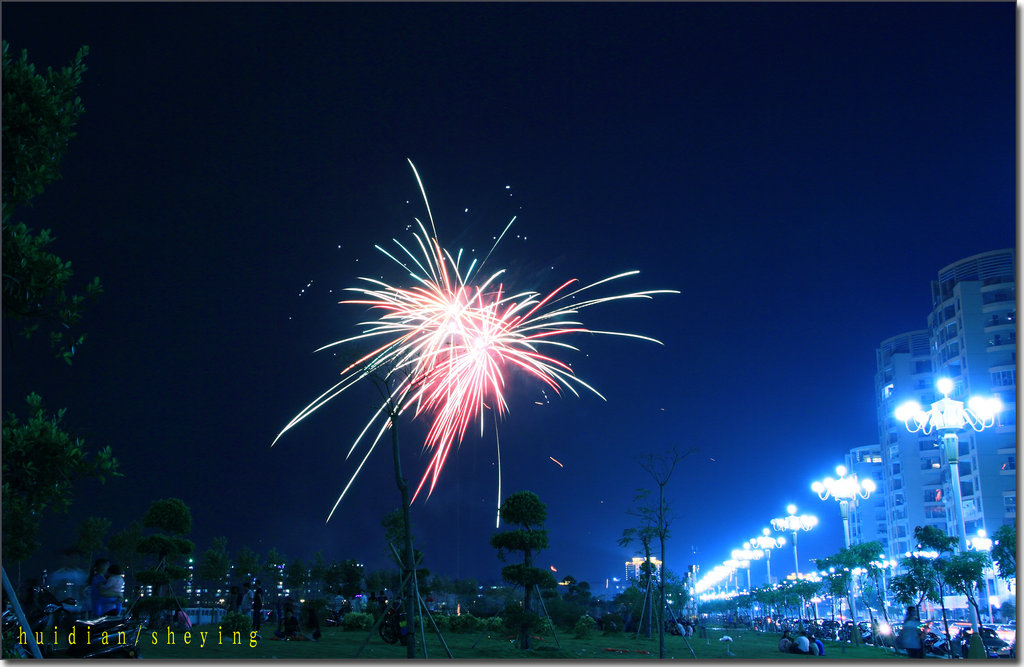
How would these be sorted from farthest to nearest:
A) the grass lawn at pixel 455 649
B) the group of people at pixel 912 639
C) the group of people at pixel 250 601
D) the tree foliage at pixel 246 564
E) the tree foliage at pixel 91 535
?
the tree foliage at pixel 246 564, the tree foliage at pixel 91 535, the group of people at pixel 250 601, the group of people at pixel 912 639, the grass lawn at pixel 455 649

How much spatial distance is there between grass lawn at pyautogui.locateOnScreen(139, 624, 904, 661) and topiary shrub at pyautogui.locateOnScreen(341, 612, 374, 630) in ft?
0.96

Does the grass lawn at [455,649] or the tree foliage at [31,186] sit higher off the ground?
the tree foliage at [31,186]

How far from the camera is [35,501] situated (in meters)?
8.25

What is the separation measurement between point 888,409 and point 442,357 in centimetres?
8485

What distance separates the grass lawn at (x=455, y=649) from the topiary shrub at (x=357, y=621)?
0.96ft

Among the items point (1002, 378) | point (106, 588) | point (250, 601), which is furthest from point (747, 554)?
point (106, 588)

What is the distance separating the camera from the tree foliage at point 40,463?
7.98 m

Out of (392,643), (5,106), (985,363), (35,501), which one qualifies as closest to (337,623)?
(392,643)

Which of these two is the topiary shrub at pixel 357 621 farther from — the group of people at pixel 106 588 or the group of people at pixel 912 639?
the group of people at pixel 912 639

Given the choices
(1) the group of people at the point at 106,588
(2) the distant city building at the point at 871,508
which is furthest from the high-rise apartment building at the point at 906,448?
(1) the group of people at the point at 106,588

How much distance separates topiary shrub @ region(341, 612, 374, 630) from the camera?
23938mm

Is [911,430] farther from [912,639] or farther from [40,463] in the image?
[40,463]

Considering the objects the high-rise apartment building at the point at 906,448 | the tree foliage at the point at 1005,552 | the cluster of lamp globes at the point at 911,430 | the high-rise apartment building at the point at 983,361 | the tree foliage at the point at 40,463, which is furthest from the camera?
the high-rise apartment building at the point at 906,448

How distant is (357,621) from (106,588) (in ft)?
35.3
